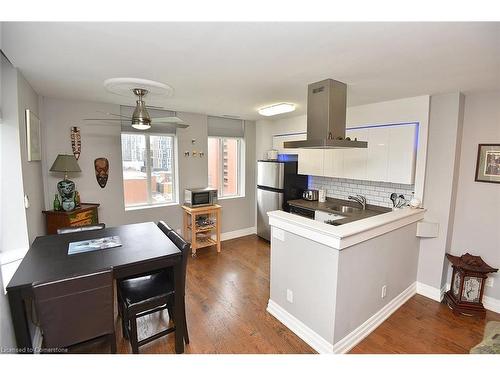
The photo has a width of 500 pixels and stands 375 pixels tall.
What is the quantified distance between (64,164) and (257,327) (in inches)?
114

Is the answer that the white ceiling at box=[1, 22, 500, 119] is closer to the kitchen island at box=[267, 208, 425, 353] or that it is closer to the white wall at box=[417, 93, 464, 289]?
the white wall at box=[417, 93, 464, 289]

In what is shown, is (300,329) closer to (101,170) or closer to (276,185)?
(276,185)

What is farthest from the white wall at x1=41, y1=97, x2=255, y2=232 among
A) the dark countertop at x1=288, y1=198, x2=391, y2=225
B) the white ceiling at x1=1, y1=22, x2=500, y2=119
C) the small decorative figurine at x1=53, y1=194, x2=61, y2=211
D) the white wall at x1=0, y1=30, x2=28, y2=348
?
the dark countertop at x1=288, y1=198, x2=391, y2=225

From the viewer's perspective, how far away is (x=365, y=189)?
3.59 m

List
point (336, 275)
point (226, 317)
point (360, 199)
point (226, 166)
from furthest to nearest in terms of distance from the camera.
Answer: point (226, 166)
point (360, 199)
point (226, 317)
point (336, 275)

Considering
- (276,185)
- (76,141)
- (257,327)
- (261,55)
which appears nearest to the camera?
(261,55)

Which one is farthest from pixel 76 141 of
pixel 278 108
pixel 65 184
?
pixel 278 108

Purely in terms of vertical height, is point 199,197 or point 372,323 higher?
point 199,197

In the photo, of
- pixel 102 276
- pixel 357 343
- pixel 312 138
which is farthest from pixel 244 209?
pixel 102 276

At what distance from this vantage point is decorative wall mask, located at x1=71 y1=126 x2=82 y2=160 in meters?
3.23

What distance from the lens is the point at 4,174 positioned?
1956mm

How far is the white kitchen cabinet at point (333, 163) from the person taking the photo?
3.54 metres

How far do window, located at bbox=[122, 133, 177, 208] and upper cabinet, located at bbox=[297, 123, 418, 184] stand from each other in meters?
2.53

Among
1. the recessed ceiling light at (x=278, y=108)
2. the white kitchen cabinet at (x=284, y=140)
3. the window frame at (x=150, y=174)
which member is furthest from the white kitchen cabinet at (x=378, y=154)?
the window frame at (x=150, y=174)
